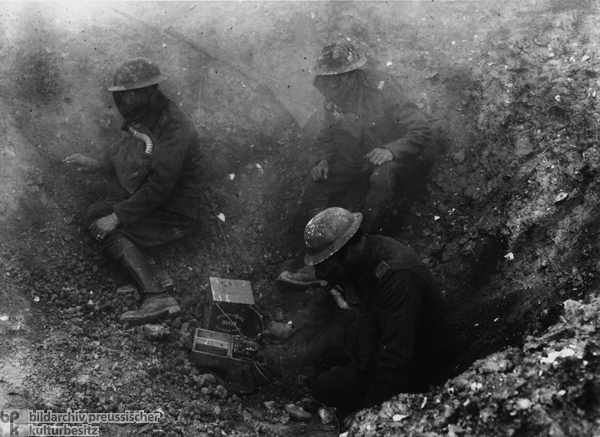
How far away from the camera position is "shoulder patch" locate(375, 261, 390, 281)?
4.81 metres

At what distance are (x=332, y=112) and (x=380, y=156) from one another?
2.87 feet

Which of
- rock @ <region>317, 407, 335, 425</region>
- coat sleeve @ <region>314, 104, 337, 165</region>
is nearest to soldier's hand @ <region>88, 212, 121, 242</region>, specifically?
coat sleeve @ <region>314, 104, 337, 165</region>

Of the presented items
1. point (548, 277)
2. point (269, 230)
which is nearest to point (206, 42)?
point (269, 230)

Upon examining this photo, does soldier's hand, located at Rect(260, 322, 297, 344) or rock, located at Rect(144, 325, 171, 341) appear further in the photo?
soldier's hand, located at Rect(260, 322, 297, 344)

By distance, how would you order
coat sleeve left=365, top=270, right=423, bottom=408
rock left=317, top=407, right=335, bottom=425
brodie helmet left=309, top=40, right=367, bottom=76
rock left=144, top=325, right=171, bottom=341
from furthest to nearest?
brodie helmet left=309, top=40, right=367, bottom=76, rock left=144, top=325, right=171, bottom=341, rock left=317, top=407, right=335, bottom=425, coat sleeve left=365, top=270, right=423, bottom=408

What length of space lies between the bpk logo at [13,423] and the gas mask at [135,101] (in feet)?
10.2

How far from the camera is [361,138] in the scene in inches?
268

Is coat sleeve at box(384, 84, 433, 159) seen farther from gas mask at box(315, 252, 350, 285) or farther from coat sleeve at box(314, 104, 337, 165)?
gas mask at box(315, 252, 350, 285)

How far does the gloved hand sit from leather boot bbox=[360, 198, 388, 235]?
1.03 metres

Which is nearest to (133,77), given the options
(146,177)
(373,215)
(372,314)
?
(146,177)

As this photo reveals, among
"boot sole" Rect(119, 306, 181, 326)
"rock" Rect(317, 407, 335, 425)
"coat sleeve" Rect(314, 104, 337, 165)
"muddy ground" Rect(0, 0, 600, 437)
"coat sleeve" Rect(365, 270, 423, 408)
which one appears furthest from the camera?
"coat sleeve" Rect(314, 104, 337, 165)

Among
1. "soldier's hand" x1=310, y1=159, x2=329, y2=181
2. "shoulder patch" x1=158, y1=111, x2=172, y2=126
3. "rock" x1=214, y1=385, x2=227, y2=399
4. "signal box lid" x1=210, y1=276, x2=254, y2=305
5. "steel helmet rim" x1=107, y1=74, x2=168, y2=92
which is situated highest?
"steel helmet rim" x1=107, y1=74, x2=168, y2=92

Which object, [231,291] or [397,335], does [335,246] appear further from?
[231,291]

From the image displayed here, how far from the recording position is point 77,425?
4.36m
